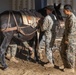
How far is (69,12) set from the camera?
275 inches

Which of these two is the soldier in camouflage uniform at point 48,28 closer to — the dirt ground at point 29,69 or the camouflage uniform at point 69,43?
the dirt ground at point 29,69

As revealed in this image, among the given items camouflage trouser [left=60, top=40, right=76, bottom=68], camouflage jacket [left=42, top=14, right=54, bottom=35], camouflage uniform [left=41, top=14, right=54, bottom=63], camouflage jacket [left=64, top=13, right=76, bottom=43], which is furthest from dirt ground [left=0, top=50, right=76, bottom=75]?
camouflage jacket [left=42, top=14, right=54, bottom=35]

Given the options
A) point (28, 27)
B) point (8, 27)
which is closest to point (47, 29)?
point (28, 27)

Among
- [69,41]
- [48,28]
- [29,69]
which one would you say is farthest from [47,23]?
[29,69]

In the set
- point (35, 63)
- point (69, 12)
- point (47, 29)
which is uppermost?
point (69, 12)

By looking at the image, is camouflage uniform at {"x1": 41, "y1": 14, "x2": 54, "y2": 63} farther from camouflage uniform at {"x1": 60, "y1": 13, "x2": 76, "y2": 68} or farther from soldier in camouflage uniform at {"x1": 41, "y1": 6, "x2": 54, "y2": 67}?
camouflage uniform at {"x1": 60, "y1": 13, "x2": 76, "y2": 68}

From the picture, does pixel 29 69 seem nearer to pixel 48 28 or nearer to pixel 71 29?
pixel 48 28

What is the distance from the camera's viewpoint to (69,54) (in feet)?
23.5

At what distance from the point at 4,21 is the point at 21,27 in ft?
1.75

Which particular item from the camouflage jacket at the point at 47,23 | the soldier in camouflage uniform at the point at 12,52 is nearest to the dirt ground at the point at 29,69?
the soldier in camouflage uniform at the point at 12,52

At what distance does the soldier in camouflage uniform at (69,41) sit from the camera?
273 inches

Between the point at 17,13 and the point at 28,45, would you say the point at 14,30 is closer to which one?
the point at 17,13

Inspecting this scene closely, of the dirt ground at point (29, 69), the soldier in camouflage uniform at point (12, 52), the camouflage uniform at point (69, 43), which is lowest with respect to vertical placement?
the dirt ground at point (29, 69)

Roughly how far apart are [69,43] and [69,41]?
2.0 inches
